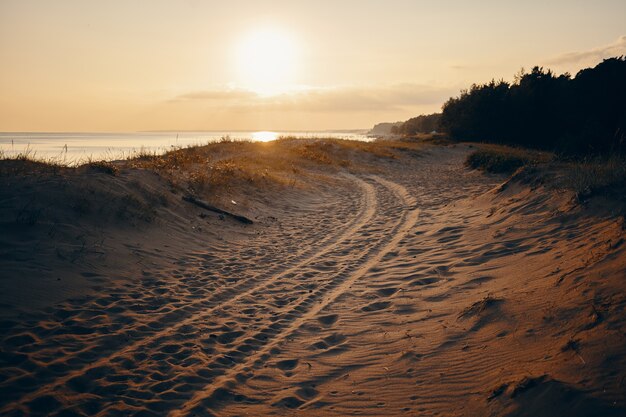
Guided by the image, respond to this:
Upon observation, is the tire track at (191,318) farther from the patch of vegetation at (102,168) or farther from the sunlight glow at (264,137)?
the sunlight glow at (264,137)

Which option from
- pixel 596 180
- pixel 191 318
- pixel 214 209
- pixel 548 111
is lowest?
pixel 191 318

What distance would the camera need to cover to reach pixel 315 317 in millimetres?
5949

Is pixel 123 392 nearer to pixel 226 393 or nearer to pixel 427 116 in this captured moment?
pixel 226 393

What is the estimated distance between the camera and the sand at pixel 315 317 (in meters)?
3.79

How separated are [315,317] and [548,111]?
4063 cm

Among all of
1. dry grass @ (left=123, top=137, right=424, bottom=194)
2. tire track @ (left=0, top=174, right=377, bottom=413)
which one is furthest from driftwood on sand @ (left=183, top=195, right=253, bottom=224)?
tire track @ (left=0, top=174, right=377, bottom=413)

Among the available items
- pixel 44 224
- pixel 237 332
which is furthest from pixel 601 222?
pixel 44 224

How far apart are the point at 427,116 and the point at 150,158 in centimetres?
8206

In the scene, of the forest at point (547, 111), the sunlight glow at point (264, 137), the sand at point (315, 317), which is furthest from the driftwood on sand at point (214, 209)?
the sunlight glow at point (264, 137)

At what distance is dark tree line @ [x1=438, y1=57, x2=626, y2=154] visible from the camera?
27.9 m

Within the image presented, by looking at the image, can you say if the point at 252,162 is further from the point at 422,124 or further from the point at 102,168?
the point at 422,124

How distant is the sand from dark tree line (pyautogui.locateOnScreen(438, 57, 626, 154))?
752 inches

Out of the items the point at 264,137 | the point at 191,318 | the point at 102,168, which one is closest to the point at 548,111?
the point at 102,168

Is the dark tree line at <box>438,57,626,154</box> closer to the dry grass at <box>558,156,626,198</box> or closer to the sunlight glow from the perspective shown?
the dry grass at <box>558,156,626,198</box>
